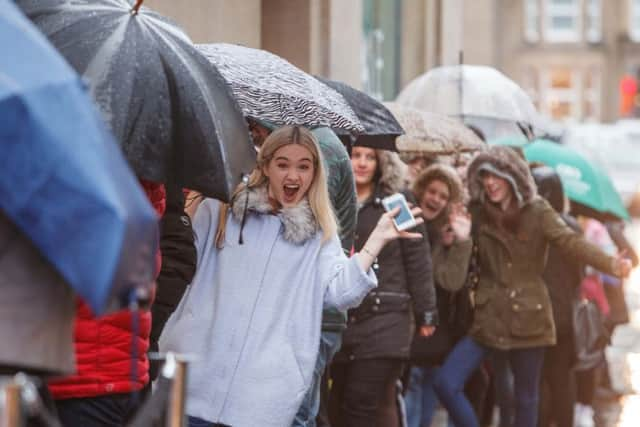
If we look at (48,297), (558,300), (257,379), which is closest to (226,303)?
(257,379)

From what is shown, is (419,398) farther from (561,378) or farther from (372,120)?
(372,120)

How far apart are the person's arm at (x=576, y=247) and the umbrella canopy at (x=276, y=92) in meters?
2.59

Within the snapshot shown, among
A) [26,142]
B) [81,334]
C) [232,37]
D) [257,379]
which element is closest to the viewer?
[26,142]

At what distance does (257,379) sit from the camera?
652 cm

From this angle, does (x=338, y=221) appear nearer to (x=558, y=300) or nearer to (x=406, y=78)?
(x=558, y=300)

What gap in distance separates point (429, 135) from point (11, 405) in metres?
7.90

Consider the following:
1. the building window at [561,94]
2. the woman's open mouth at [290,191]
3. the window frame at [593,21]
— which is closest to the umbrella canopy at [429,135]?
the woman's open mouth at [290,191]

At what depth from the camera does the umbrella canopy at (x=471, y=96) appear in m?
12.6

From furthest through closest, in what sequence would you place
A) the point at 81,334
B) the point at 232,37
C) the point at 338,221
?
the point at 232,37 < the point at 338,221 < the point at 81,334

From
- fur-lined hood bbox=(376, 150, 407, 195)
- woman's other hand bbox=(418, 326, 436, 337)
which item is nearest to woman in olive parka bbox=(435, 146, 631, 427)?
woman's other hand bbox=(418, 326, 436, 337)

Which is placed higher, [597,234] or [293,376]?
[293,376]

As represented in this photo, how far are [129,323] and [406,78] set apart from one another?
45.3 ft

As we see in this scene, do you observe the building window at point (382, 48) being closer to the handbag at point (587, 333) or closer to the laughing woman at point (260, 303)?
the handbag at point (587, 333)

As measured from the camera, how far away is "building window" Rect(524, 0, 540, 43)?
237 ft
